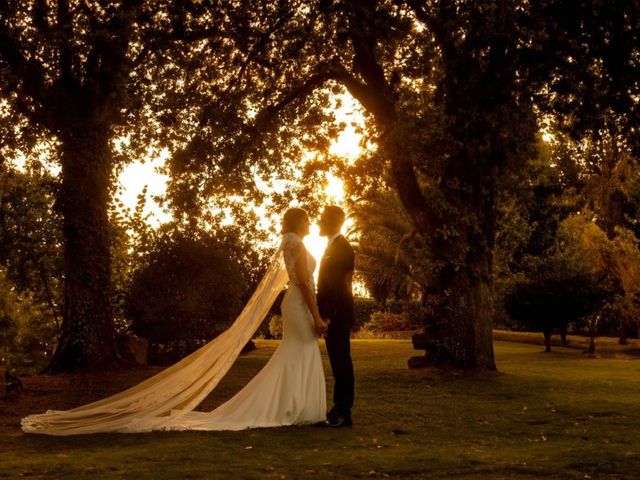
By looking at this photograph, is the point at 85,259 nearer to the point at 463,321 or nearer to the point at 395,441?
the point at 463,321

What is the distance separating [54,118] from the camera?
60.4 ft

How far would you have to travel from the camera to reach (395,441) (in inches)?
392

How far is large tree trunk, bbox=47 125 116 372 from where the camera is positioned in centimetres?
1836

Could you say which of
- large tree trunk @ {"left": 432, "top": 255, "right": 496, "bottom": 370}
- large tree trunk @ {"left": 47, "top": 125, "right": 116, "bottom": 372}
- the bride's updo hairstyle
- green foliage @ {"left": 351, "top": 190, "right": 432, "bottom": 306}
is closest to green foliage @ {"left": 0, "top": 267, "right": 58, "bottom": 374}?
green foliage @ {"left": 351, "top": 190, "right": 432, "bottom": 306}

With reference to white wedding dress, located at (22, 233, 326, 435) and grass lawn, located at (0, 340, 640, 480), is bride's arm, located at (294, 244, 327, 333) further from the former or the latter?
grass lawn, located at (0, 340, 640, 480)

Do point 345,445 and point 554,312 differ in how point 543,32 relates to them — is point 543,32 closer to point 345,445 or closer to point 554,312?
point 345,445

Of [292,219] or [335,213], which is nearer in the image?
[335,213]

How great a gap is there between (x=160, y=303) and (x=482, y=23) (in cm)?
1298

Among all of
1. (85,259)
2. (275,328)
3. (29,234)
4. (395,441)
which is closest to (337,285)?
(395,441)

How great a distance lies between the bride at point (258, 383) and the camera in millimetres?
10734

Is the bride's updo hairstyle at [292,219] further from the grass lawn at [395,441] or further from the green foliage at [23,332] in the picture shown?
the green foliage at [23,332]

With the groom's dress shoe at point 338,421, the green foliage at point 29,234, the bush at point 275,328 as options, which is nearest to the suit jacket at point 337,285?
the groom's dress shoe at point 338,421

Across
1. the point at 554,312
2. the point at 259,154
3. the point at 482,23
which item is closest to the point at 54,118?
the point at 259,154

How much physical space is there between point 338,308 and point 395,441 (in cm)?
199
